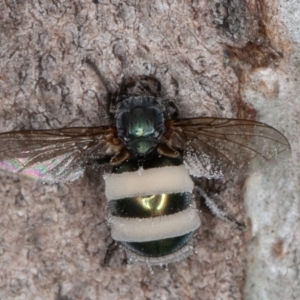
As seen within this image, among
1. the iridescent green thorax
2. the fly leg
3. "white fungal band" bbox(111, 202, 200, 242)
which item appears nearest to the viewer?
"white fungal band" bbox(111, 202, 200, 242)

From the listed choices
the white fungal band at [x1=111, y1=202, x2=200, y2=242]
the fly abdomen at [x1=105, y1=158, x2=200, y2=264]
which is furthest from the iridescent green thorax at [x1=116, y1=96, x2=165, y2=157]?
the white fungal band at [x1=111, y1=202, x2=200, y2=242]

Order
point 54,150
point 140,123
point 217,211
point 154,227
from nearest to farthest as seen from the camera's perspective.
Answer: point 154,227, point 140,123, point 54,150, point 217,211

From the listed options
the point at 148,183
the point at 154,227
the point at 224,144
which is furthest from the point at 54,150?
the point at 224,144

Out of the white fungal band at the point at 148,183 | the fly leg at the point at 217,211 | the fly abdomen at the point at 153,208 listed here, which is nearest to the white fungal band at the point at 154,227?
the fly abdomen at the point at 153,208

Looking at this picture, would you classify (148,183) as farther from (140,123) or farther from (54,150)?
(54,150)

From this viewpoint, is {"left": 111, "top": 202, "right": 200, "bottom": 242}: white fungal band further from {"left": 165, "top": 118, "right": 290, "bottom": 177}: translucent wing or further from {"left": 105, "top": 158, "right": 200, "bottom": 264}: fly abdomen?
{"left": 165, "top": 118, "right": 290, "bottom": 177}: translucent wing

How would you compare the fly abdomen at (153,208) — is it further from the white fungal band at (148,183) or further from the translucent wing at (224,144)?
the translucent wing at (224,144)
